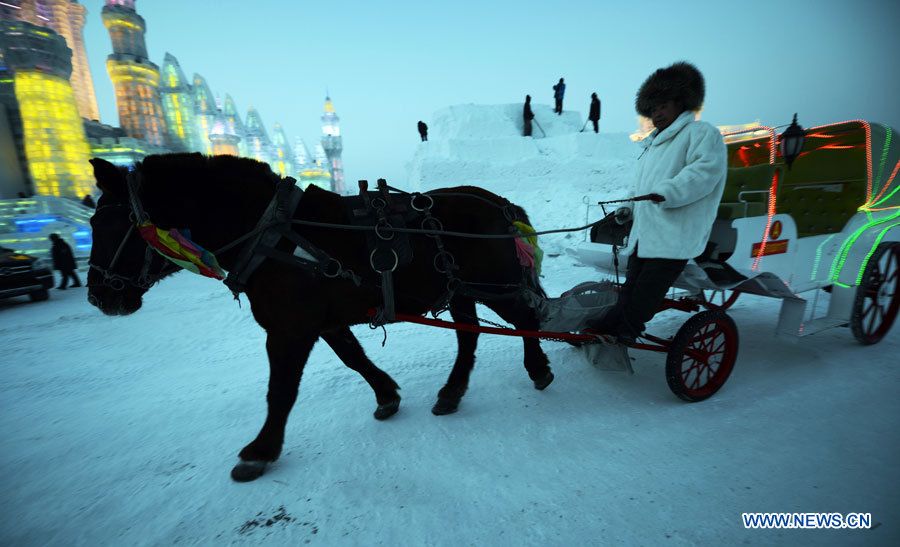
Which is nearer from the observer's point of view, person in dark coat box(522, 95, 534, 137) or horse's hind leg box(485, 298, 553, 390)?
horse's hind leg box(485, 298, 553, 390)

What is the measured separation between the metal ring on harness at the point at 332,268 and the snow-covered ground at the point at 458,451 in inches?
45.0

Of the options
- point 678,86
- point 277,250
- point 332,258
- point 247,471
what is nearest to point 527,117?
point 678,86

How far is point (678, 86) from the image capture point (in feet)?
7.46

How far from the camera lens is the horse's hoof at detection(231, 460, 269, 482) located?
2.09 meters

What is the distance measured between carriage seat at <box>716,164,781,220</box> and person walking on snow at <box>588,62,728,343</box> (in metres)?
0.80

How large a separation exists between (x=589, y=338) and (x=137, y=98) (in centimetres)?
3707

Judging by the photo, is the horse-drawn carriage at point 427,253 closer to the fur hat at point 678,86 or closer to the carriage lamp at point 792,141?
the carriage lamp at point 792,141

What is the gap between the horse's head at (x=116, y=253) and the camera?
6.16 feet

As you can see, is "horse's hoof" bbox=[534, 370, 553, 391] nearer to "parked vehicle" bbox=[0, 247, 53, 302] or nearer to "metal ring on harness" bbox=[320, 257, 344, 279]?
"metal ring on harness" bbox=[320, 257, 344, 279]

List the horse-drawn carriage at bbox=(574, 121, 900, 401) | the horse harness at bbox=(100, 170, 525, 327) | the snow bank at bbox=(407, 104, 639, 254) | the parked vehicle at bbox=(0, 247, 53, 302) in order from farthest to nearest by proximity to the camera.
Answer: the snow bank at bbox=(407, 104, 639, 254) → the parked vehicle at bbox=(0, 247, 53, 302) → the horse-drawn carriage at bbox=(574, 121, 900, 401) → the horse harness at bbox=(100, 170, 525, 327)

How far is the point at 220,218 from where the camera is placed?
203 cm

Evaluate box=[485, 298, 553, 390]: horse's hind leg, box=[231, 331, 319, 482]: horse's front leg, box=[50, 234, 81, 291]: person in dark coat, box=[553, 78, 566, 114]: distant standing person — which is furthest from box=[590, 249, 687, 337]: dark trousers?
box=[553, 78, 566, 114]: distant standing person

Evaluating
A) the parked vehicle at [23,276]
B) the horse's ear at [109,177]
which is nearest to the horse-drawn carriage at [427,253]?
the horse's ear at [109,177]

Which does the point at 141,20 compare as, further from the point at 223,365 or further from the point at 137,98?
the point at 223,365
